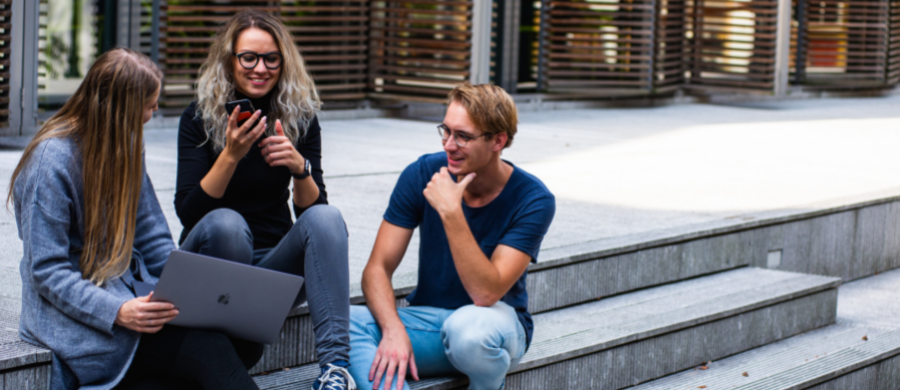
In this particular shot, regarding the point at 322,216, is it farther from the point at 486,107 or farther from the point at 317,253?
the point at 486,107

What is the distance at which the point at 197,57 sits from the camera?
877 centimetres

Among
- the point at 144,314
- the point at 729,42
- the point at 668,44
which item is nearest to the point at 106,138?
the point at 144,314

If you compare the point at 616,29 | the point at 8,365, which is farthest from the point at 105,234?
the point at 616,29

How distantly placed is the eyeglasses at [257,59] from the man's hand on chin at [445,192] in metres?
0.66

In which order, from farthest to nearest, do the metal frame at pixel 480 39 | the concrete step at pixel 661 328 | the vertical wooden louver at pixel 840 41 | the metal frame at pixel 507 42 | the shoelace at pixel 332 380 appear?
the vertical wooden louver at pixel 840 41 → the metal frame at pixel 507 42 → the metal frame at pixel 480 39 → the concrete step at pixel 661 328 → the shoelace at pixel 332 380

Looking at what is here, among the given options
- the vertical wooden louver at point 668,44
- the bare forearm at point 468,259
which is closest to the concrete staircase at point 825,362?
the bare forearm at point 468,259

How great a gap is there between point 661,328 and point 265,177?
1.75 metres

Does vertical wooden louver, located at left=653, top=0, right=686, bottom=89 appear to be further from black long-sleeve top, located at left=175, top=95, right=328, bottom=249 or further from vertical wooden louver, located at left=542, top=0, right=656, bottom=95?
black long-sleeve top, located at left=175, top=95, right=328, bottom=249

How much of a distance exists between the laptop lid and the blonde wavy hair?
645 millimetres

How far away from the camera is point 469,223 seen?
303cm

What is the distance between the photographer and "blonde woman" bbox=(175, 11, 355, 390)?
2791 millimetres

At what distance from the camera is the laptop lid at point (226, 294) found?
7.95 feet

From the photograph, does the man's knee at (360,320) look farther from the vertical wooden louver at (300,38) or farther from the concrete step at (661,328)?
the vertical wooden louver at (300,38)

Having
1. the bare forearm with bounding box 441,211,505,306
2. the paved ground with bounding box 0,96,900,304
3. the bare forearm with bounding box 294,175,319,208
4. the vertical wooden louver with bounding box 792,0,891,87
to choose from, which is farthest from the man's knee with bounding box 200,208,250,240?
the vertical wooden louver with bounding box 792,0,891,87
